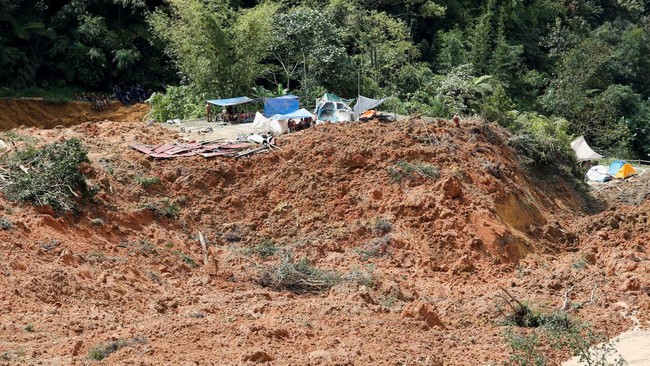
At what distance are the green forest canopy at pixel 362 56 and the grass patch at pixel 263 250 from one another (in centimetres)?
785

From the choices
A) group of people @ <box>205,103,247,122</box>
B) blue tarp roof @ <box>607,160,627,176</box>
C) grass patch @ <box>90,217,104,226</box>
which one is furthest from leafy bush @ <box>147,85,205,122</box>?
blue tarp roof @ <box>607,160,627,176</box>

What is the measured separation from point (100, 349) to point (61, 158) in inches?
243

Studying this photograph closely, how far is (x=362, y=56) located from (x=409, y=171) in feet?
42.8

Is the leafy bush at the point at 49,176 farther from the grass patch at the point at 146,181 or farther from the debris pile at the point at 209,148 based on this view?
the debris pile at the point at 209,148

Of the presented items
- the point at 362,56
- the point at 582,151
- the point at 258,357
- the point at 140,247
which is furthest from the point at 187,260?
the point at 362,56

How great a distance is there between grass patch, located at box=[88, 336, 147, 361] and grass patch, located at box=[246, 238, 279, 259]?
524 centimetres

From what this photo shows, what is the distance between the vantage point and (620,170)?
26.0m

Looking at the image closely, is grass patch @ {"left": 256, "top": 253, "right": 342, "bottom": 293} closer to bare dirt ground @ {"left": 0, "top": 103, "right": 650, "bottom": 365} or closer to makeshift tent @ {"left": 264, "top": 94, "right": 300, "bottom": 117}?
bare dirt ground @ {"left": 0, "top": 103, "right": 650, "bottom": 365}

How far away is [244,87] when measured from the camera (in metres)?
25.5

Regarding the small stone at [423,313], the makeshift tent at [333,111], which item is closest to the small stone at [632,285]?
the small stone at [423,313]

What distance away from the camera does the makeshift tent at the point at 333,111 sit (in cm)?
2150

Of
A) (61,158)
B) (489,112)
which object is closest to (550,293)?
(61,158)

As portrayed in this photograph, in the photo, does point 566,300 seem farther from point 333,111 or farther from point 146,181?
point 333,111

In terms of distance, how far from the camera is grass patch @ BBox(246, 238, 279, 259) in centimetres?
1638
